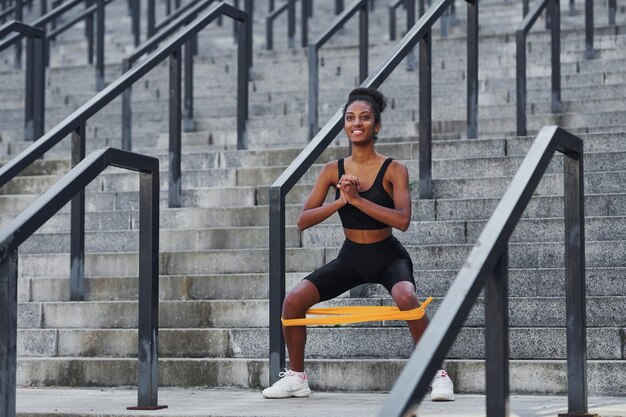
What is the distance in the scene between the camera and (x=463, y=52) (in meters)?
10.5

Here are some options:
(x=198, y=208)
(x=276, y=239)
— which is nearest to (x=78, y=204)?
(x=198, y=208)

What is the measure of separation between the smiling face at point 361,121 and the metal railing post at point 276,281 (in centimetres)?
48

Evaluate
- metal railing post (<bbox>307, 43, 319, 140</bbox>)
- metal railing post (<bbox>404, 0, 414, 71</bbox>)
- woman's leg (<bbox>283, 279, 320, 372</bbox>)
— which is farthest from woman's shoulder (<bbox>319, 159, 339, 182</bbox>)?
metal railing post (<bbox>404, 0, 414, 71</bbox>)

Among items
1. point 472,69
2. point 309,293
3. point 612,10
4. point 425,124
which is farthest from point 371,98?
point 612,10

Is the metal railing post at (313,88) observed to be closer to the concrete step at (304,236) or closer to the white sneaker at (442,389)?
the concrete step at (304,236)

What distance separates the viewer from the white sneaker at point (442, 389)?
523 cm

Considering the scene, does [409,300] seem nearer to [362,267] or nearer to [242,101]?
[362,267]

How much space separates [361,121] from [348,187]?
13.4 inches

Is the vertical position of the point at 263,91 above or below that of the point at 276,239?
above

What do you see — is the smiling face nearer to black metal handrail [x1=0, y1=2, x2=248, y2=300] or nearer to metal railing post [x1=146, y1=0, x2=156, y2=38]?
black metal handrail [x1=0, y1=2, x2=248, y2=300]

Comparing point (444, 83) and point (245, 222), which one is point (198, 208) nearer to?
point (245, 222)

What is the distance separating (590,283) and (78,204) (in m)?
2.62

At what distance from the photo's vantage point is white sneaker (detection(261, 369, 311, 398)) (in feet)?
17.9

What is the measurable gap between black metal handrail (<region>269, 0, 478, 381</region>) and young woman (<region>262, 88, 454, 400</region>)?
0.38 feet
